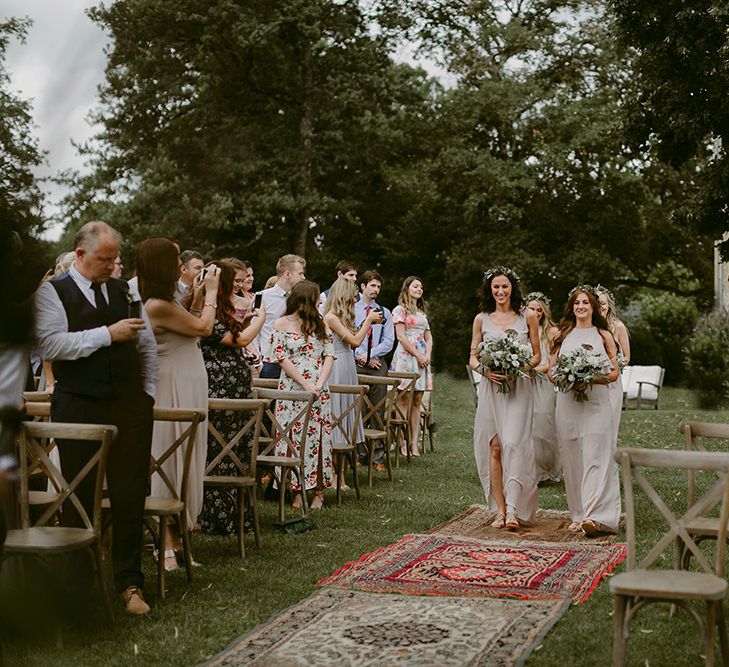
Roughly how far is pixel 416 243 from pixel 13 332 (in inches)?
1366

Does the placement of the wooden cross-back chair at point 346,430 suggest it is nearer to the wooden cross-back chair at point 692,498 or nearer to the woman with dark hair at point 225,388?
the woman with dark hair at point 225,388

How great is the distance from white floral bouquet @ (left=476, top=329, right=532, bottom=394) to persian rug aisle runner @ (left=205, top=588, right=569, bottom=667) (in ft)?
9.74

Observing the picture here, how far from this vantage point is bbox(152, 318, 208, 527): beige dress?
23.2 feet

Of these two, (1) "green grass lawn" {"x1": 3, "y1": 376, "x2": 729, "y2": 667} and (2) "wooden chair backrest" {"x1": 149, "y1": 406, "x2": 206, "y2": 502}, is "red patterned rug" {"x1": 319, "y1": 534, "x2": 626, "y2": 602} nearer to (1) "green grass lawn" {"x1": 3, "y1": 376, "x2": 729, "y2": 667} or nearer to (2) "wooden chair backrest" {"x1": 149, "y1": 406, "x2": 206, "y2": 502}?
(1) "green grass lawn" {"x1": 3, "y1": 376, "x2": 729, "y2": 667}

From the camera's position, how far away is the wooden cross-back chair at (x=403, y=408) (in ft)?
43.4

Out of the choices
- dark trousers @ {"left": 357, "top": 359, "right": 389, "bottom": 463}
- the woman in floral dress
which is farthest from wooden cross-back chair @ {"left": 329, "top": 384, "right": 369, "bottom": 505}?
the woman in floral dress

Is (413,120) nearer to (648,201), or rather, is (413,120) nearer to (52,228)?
A: (648,201)

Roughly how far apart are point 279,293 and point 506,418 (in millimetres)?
→ 3052

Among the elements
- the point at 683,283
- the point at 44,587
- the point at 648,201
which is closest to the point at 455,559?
the point at 44,587

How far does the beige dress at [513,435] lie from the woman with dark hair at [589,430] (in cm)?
30

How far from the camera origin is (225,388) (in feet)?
27.2

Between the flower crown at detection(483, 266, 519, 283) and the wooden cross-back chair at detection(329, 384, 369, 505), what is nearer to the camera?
the flower crown at detection(483, 266, 519, 283)

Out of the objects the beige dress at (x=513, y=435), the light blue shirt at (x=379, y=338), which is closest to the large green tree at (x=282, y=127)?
the light blue shirt at (x=379, y=338)

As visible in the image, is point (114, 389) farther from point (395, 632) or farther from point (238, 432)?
point (238, 432)
